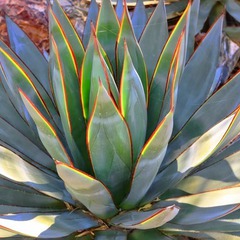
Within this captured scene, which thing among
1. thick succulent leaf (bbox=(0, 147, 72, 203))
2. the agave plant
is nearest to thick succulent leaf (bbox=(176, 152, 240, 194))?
the agave plant

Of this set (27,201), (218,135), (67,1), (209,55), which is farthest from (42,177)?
(67,1)

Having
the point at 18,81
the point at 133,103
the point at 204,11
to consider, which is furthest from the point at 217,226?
the point at 204,11

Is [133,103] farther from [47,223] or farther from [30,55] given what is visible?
[30,55]

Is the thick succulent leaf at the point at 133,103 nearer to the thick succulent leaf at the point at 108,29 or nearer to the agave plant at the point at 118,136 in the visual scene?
the agave plant at the point at 118,136

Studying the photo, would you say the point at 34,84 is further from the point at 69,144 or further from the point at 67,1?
the point at 67,1

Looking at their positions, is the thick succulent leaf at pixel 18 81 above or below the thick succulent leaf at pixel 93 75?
above

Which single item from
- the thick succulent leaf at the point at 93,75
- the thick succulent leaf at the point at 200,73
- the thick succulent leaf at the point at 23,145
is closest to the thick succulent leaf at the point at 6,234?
the thick succulent leaf at the point at 23,145

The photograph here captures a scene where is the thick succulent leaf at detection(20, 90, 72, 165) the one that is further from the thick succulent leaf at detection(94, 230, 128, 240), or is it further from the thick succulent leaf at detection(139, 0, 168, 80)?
the thick succulent leaf at detection(139, 0, 168, 80)

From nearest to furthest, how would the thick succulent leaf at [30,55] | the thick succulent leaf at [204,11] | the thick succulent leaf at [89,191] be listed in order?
the thick succulent leaf at [89,191]
the thick succulent leaf at [30,55]
the thick succulent leaf at [204,11]
